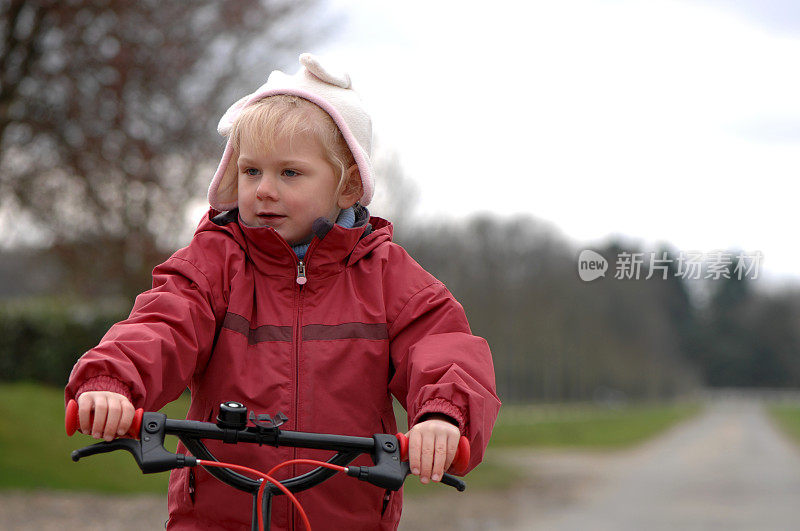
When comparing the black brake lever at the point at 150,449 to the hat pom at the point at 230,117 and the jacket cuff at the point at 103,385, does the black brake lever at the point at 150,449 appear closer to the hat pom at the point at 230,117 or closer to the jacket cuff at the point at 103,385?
the jacket cuff at the point at 103,385

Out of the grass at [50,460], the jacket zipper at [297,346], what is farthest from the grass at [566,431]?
the jacket zipper at [297,346]

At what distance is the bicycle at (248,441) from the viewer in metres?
2.00

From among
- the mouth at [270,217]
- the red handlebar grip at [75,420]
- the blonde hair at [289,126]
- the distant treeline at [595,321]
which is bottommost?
the distant treeline at [595,321]

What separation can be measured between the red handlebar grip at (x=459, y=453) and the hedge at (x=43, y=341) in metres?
19.8

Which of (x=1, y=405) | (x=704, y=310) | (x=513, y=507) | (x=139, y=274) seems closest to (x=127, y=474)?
(x=139, y=274)

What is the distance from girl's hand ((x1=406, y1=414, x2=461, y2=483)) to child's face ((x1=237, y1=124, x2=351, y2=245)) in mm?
721

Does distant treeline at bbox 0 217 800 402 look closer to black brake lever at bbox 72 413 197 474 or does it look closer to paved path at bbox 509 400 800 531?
paved path at bbox 509 400 800 531

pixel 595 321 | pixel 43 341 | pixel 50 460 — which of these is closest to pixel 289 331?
pixel 50 460

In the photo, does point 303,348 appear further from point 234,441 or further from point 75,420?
point 75,420

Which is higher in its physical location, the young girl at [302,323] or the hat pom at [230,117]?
the hat pom at [230,117]

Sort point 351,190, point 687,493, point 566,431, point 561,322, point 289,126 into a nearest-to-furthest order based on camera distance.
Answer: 1. point 289,126
2. point 351,190
3. point 687,493
4. point 566,431
5. point 561,322

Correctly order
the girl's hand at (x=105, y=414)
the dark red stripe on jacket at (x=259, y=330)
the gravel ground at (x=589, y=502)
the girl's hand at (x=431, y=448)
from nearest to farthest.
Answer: the girl's hand at (x=105, y=414), the girl's hand at (x=431, y=448), the dark red stripe on jacket at (x=259, y=330), the gravel ground at (x=589, y=502)

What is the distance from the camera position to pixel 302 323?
2.52 metres

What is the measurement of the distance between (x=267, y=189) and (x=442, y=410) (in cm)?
74
